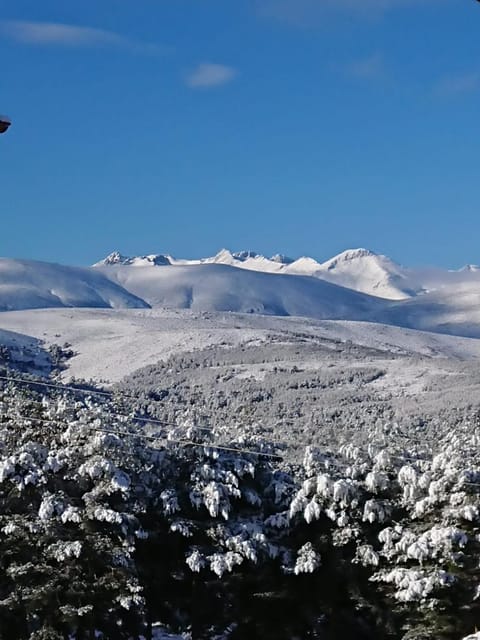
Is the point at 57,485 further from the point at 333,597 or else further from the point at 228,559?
the point at 333,597

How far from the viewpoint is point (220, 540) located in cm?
3662

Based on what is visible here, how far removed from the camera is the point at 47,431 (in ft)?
127

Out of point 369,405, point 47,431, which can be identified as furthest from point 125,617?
point 369,405

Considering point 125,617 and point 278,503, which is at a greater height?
point 278,503

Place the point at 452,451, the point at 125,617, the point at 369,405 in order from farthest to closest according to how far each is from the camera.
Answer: the point at 369,405 < the point at 452,451 < the point at 125,617

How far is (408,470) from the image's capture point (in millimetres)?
37656

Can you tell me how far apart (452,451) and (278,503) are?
626cm

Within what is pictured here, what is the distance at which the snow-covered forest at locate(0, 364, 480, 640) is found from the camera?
34719 mm

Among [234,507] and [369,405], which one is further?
[369,405]

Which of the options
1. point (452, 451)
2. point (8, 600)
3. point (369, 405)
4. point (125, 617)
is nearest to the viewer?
point (8, 600)

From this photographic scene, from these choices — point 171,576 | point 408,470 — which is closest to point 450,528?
point 408,470

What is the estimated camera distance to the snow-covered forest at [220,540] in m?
34.7

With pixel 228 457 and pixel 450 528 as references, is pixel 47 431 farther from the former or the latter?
pixel 450 528

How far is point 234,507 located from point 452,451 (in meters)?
7.75
